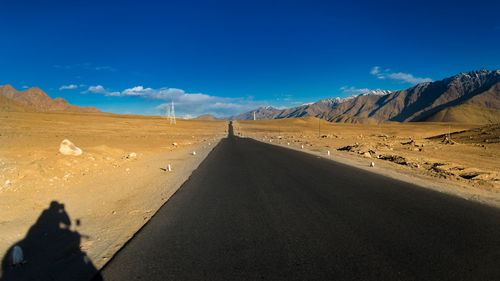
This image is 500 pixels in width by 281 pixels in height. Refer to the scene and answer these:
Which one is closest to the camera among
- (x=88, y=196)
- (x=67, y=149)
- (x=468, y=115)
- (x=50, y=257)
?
(x=50, y=257)

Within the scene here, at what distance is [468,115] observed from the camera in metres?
176

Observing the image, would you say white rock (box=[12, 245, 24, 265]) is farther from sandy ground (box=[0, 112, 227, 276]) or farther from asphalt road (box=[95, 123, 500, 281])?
asphalt road (box=[95, 123, 500, 281])

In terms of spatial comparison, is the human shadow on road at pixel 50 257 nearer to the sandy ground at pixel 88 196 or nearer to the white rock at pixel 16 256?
the white rock at pixel 16 256

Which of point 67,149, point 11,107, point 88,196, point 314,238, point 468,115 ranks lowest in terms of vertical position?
point 88,196

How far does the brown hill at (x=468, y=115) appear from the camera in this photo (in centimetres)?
16775

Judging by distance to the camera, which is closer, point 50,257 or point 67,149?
point 50,257

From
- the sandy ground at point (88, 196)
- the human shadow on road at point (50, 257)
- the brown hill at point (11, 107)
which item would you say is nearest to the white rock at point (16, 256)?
the human shadow on road at point (50, 257)

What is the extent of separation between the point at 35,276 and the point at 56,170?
326 inches

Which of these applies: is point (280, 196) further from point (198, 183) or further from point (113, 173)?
point (113, 173)

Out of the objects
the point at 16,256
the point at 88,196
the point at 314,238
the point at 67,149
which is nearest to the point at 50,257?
the point at 16,256

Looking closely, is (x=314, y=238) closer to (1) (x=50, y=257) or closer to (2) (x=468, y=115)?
(1) (x=50, y=257)

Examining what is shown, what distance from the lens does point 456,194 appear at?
805 cm

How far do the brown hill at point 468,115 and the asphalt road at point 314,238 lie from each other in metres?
216

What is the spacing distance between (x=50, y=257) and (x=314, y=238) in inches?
191
